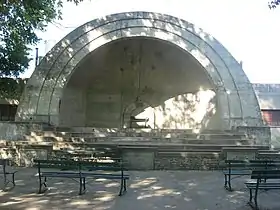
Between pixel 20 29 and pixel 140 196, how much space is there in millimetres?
8666

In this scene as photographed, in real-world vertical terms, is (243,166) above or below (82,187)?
above

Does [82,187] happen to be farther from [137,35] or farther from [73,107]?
[73,107]

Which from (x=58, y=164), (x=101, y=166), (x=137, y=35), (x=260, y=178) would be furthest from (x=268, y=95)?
(x=58, y=164)

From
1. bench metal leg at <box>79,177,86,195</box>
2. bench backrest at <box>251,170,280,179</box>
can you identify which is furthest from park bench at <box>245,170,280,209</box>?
bench metal leg at <box>79,177,86,195</box>

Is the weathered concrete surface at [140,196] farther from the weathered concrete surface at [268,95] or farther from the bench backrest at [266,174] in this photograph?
the weathered concrete surface at [268,95]

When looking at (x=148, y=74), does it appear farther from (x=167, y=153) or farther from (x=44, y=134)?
(x=167, y=153)

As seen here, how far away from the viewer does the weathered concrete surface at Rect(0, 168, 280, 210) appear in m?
6.58

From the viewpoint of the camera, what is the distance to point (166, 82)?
20.9 m

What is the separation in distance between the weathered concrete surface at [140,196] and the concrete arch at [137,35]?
6.97m

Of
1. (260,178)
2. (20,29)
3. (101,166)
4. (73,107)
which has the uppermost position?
(20,29)

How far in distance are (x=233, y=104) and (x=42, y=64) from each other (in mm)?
8351

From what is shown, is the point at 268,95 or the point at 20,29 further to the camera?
the point at 268,95

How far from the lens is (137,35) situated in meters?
16.9

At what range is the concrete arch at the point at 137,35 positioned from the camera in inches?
637
